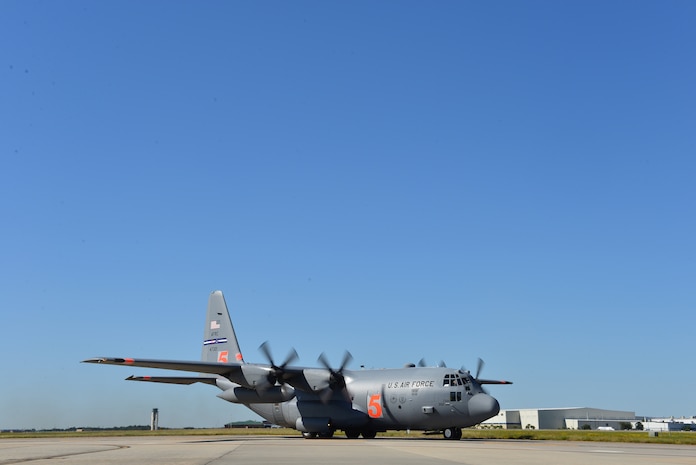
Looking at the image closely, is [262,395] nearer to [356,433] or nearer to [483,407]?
[356,433]

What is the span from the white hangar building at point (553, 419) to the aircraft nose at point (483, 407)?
56.5 metres

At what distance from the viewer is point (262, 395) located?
135 feet

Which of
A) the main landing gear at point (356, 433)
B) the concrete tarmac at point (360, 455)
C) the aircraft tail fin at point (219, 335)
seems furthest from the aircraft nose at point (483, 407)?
the aircraft tail fin at point (219, 335)

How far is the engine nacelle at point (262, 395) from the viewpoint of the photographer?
4078 cm

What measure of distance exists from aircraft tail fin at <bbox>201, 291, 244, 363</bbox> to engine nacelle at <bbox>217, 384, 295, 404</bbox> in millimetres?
5627

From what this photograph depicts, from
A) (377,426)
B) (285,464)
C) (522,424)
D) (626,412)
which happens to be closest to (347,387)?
(377,426)

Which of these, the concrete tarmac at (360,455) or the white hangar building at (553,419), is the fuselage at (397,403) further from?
the white hangar building at (553,419)

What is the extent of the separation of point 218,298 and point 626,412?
3523 inches

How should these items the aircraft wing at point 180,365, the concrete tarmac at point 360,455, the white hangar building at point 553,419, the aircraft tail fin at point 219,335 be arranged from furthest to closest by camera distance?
the white hangar building at point 553,419
the aircraft tail fin at point 219,335
the aircraft wing at point 180,365
the concrete tarmac at point 360,455

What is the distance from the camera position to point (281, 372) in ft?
135

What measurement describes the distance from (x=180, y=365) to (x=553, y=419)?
71.8 m

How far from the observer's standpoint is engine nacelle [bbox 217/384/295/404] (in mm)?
40781

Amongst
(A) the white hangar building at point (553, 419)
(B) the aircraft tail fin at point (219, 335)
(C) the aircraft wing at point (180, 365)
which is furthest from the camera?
(A) the white hangar building at point (553, 419)

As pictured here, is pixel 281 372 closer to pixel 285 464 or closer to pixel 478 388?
pixel 478 388
